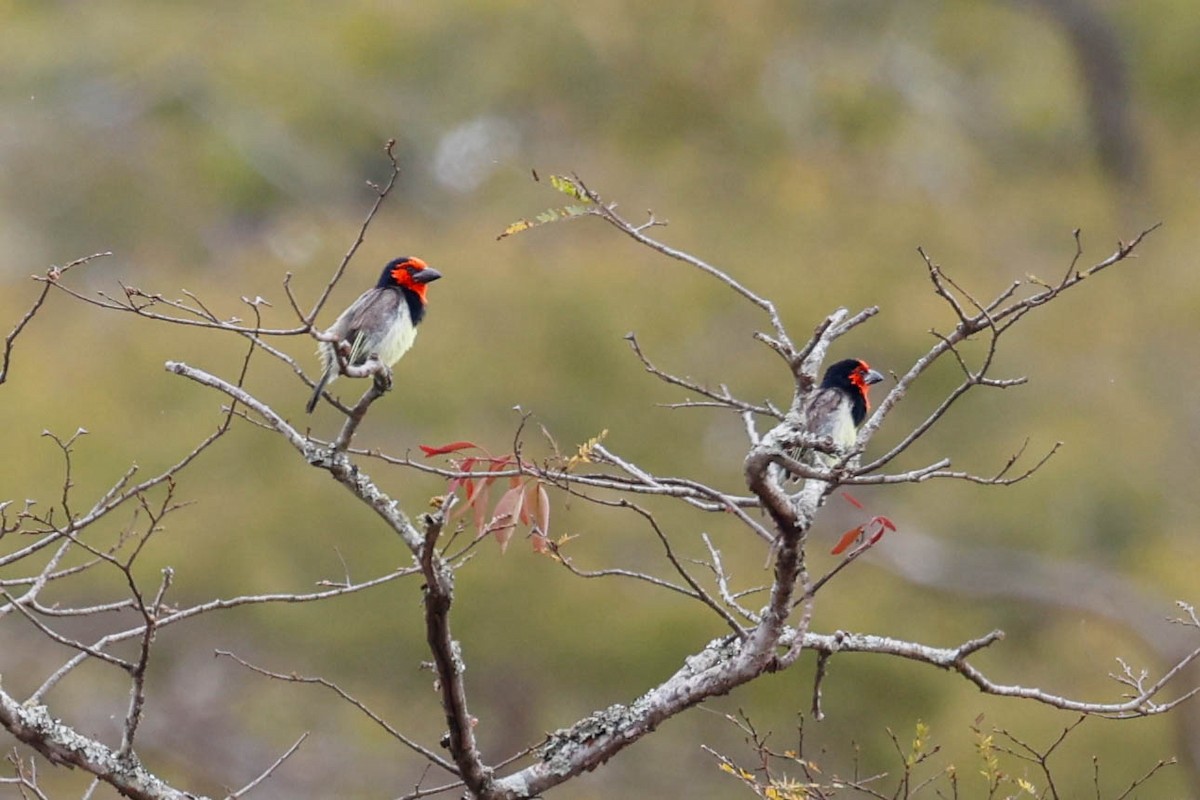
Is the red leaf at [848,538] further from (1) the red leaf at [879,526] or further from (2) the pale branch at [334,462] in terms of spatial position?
(2) the pale branch at [334,462]

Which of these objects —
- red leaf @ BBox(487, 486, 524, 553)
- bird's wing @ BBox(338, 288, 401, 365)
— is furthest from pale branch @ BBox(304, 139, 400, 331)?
bird's wing @ BBox(338, 288, 401, 365)

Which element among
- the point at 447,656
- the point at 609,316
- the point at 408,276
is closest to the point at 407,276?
the point at 408,276

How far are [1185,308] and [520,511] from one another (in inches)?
464

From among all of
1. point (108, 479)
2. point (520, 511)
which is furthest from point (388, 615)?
point (520, 511)

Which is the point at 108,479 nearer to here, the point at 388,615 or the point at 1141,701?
the point at 388,615

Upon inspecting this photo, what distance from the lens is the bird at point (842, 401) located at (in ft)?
19.8

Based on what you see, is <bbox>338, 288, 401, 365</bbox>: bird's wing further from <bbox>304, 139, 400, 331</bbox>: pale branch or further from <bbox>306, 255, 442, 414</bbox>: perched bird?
<bbox>304, 139, 400, 331</bbox>: pale branch

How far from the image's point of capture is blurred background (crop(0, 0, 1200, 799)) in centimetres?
1148

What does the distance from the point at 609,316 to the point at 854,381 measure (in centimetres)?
660

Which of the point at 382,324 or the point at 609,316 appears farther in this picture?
the point at 609,316

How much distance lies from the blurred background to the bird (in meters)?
3.28

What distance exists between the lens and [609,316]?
12805 millimetres

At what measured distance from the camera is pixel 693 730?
1122 cm

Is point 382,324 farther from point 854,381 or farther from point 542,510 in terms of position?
point 542,510
